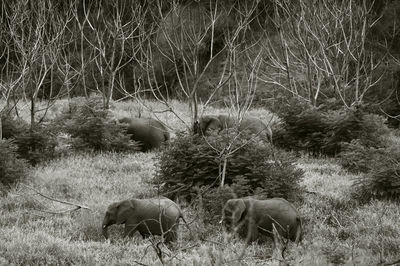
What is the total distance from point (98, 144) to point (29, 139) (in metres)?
1.53

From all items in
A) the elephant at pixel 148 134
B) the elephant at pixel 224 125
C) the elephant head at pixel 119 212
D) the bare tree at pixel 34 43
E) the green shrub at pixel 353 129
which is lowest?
the elephant at pixel 148 134

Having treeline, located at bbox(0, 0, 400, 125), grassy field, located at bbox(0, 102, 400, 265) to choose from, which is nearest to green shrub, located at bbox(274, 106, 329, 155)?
treeline, located at bbox(0, 0, 400, 125)

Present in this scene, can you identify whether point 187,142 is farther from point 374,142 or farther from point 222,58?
point 222,58

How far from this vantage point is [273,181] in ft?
32.7

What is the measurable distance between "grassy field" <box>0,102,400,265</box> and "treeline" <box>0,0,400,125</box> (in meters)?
3.48

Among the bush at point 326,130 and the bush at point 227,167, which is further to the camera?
the bush at point 326,130

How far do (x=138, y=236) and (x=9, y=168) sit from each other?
140 inches

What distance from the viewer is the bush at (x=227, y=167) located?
1002 cm

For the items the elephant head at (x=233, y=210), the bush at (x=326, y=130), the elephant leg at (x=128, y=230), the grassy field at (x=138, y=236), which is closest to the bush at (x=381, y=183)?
the grassy field at (x=138, y=236)

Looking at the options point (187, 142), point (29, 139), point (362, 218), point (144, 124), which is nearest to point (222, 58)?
point (144, 124)

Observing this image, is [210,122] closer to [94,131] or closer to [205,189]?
[94,131]

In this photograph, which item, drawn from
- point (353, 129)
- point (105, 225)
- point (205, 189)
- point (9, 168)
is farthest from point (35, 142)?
point (353, 129)

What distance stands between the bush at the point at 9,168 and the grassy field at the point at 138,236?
0.68 feet

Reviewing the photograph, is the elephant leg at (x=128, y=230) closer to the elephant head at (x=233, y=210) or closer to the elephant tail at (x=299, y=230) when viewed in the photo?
the elephant head at (x=233, y=210)
